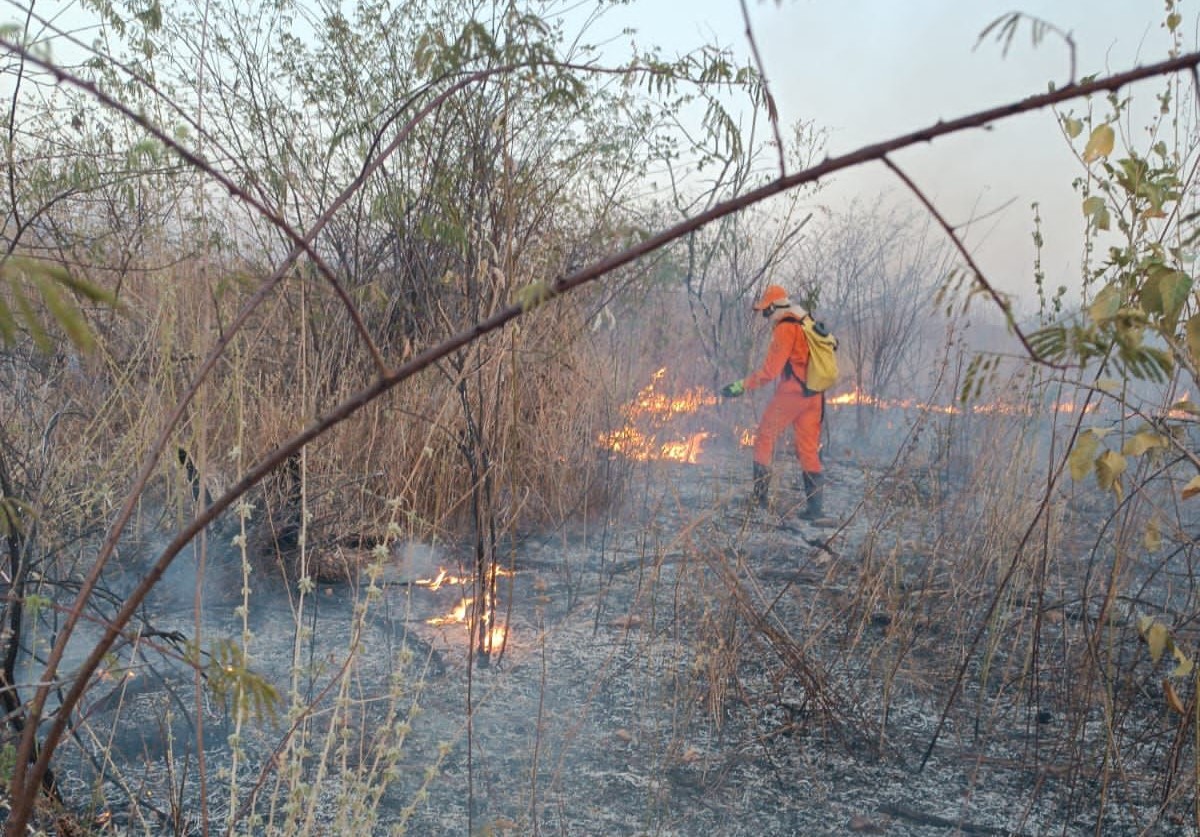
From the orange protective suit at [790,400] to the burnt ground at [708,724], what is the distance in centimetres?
248

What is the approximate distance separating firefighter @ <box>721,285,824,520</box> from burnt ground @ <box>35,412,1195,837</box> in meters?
2.47

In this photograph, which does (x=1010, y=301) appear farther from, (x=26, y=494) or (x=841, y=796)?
(x=26, y=494)

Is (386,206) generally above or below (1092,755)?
above

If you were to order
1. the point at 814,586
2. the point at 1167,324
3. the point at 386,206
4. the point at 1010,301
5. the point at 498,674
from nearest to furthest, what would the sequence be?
the point at 1010,301 < the point at 1167,324 < the point at 498,674 < the point at 386,206 < the point at 814,586

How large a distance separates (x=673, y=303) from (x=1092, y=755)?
713cm

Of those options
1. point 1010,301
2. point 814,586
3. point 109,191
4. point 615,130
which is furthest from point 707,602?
point 615,130

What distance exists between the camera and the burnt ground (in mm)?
2400

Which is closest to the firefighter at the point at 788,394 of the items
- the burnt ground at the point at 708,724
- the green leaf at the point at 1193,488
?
the burnt ground at the point at 708,724

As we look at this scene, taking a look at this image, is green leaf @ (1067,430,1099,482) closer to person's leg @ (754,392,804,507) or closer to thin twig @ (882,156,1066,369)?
thin twig @ (882,156,1066,369)

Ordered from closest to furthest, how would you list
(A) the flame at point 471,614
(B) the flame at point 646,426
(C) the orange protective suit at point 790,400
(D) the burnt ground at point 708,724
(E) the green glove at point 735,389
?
(D) the burnt ground at point 708,724
(A) the flame at point 471,614
(B) the flame at point 646,426
(C) the orange protective suit at point 790,400
(E) the green glove at point 735,389

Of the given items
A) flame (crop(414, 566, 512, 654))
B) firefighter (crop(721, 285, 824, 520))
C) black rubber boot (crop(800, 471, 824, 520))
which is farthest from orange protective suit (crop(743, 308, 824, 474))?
flame (crop(414, 566, 512, 654))

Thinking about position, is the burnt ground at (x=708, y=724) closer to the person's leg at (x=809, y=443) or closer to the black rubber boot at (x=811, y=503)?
the black rubber boot at (x=811, y=503)

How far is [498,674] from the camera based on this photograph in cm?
314

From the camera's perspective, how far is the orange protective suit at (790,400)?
6.41 m
